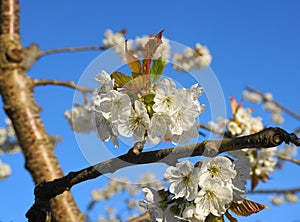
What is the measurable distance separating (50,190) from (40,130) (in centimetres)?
93

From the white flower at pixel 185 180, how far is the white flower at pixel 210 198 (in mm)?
14

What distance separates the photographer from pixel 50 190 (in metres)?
0.78

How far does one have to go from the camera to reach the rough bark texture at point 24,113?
144 centimetres

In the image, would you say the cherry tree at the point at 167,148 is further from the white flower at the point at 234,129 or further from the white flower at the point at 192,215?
the white flower at the point at 234,129

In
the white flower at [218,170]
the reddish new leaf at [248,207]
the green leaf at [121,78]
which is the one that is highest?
the green leaf at [121,78]

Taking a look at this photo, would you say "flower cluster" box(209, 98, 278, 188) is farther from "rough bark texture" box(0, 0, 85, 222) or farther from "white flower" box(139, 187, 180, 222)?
"white flower" box(139, 187, 180, 222)

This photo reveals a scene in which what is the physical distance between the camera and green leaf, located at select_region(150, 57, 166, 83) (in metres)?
0.80

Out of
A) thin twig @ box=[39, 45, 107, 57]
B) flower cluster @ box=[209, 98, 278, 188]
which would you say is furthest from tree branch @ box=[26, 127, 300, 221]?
flower cluster @ box=[209, 98, 278, 188]

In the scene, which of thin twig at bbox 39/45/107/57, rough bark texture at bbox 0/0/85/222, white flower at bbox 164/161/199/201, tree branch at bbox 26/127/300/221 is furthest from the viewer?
thin twig at bbox 39/45/107/57

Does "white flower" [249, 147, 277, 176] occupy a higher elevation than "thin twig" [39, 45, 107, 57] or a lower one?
lower

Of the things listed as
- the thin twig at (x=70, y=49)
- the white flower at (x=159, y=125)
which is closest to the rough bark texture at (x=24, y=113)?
the thin twig at (x=70, y=49)

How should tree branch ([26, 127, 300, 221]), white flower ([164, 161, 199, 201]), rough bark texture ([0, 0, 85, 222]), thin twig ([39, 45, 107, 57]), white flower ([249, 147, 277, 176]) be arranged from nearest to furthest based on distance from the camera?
tree branch ([26, 127, 300, 221]) < white flower ([164, 161, 199, 201]) < rough bark texture ([0, 0, 85, 222]) < thin twig ([39, 45, 107, 57]) < white flower ([249, 147, 277, 176])

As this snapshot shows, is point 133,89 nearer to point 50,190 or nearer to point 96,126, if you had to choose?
point 96,126

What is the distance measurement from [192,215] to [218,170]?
8 centimetres
